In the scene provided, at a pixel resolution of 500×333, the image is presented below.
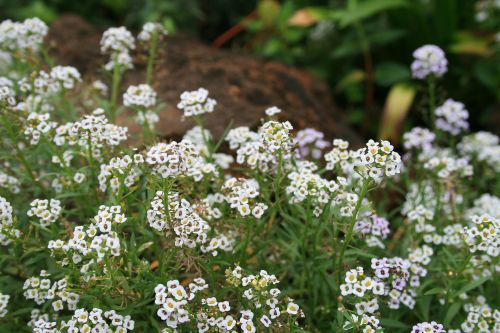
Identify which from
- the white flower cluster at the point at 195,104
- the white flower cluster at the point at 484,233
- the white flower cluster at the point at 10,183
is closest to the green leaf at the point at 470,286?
the white flower cluster at the point at 484,233

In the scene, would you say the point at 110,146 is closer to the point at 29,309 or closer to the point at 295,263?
the point at 29,309

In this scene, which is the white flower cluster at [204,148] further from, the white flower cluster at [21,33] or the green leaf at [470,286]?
the green leaf at [470,286]

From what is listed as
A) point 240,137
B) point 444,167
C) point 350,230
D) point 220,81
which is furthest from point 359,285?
point 220,81

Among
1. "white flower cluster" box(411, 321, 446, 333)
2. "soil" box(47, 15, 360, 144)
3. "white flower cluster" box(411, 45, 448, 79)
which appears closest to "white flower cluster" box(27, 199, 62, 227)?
"soil" box(47, 15, 360, 144)

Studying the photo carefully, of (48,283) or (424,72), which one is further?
(424,72)

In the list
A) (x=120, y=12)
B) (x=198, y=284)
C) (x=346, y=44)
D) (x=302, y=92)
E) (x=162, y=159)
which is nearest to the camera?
(x=162, y=159)

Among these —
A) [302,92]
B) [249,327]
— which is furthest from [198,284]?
[302,92]

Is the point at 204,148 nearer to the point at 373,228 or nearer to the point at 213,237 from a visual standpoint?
the point at 213,237
